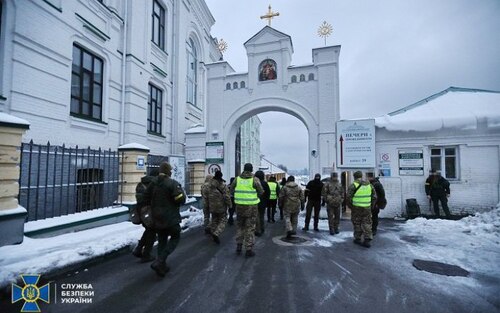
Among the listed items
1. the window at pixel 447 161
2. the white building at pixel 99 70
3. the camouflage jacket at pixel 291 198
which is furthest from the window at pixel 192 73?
the window at pixel 447 161

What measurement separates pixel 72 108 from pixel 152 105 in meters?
5.06

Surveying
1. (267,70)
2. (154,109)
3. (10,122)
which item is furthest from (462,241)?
(154,109)

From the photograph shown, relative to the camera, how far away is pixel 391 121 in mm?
10828

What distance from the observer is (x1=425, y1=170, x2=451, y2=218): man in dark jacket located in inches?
373

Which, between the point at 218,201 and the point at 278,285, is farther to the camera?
the point at 218,201

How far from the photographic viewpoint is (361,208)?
6.46 meters

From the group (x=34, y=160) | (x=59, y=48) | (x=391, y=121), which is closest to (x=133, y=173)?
(x=34, y=160)

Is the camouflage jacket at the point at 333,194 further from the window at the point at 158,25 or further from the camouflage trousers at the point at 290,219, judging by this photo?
the window at the point at 158,25

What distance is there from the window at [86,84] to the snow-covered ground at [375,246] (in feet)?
16.3

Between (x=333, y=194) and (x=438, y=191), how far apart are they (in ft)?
16.2

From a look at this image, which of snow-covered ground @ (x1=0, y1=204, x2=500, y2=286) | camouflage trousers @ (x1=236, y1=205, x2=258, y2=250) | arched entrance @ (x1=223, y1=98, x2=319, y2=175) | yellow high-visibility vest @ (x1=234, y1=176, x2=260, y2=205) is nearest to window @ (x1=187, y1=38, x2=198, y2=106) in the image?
arched entrance @ (x1=223, y1=98, x2=319, y2=175)

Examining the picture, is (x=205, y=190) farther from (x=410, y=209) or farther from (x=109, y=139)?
(x=410, y=209)

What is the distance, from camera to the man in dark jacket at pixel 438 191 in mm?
9477

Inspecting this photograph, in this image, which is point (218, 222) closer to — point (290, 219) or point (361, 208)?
point (290, 219)
